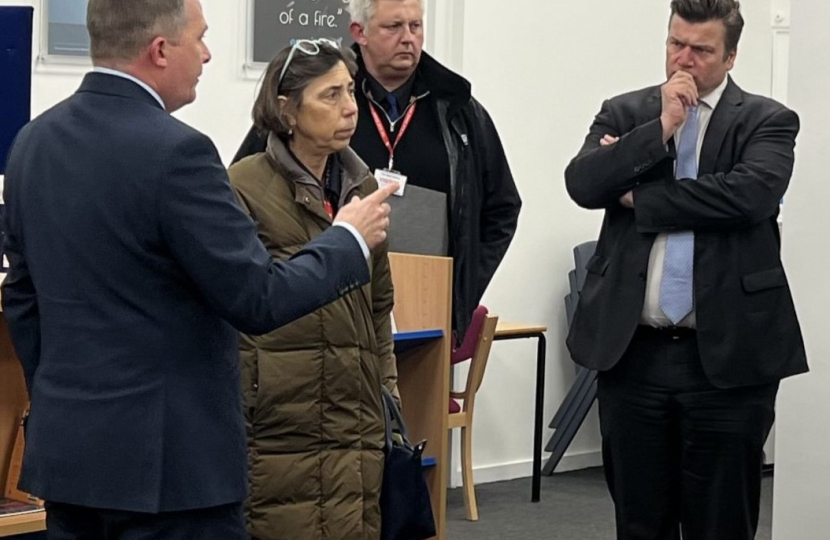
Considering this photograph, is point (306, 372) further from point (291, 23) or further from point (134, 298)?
point (291, 23)

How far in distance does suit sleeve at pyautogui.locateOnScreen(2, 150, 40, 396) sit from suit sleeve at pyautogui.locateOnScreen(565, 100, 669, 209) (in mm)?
1420

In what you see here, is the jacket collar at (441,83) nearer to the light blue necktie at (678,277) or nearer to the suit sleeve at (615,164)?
the suit sleeve at (615,164)

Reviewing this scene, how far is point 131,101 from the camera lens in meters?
1.78

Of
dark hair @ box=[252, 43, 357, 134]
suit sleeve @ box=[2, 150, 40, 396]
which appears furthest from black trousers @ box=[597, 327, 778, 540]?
suit sleeve @ box=[2, 150, 40, 396]

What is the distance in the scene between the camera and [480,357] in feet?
16.4

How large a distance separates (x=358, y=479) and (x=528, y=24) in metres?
3.64

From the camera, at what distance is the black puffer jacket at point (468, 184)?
10.8ft

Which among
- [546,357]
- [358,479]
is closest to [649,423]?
[358,479]

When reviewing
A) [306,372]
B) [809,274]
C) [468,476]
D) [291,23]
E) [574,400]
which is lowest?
[468,476]

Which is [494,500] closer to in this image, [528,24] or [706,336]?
[528,24]

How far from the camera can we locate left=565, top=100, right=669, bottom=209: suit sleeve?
280cm

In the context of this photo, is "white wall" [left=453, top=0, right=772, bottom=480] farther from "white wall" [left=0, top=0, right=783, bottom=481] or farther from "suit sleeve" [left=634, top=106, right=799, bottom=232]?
"suit sleeve" [left=634, top=106, right=799, bottom=232]

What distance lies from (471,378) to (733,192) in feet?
7.75

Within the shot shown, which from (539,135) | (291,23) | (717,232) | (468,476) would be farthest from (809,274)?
(539,135)
